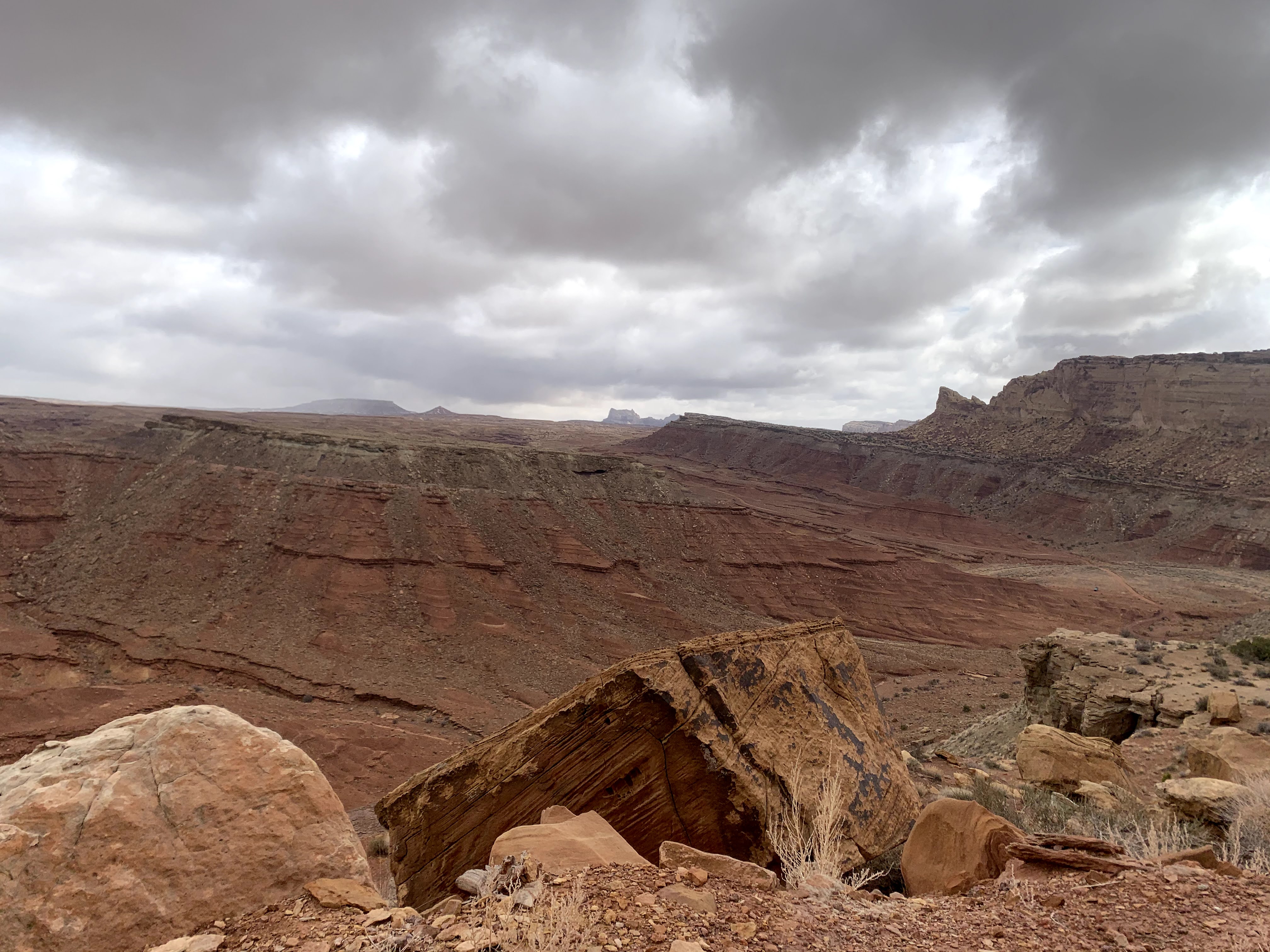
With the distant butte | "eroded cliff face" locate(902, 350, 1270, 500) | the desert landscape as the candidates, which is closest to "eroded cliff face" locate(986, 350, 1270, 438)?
"eroded cliff face" locate(902, 350, 1270, 500)

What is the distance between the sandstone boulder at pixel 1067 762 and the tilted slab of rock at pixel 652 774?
4897 mm

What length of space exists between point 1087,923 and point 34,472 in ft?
160

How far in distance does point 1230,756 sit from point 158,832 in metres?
12.8

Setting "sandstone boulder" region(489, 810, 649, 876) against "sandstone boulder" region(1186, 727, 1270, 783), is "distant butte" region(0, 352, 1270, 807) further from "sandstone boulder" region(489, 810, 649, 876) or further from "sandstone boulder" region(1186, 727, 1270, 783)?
"sandstone boulder" region(489, 810, 649, 876)

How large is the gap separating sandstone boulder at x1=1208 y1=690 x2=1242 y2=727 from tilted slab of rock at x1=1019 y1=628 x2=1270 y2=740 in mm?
1042

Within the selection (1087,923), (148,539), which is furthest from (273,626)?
(1087,923)

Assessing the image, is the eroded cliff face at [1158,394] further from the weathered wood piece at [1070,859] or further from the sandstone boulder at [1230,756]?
the weathered wood piece at [1070,859]

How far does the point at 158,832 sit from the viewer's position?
13.9 feet

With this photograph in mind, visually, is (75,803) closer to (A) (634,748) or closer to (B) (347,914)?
(B) (347,914)

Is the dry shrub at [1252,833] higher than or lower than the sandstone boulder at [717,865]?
lower

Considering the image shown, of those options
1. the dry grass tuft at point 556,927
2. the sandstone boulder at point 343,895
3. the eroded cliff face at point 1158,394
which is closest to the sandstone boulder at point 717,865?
the dry grass tuft at point 556,927

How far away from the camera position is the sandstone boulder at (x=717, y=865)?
4633 mm

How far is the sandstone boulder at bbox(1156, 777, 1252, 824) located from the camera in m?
7.04

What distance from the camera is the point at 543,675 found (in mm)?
27375
